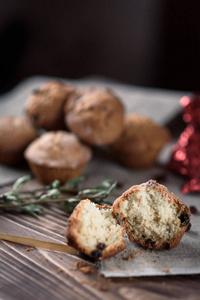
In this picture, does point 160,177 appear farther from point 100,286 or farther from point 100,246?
point 100,286

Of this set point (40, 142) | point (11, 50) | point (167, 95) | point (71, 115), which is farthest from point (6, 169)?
point (11, 50)

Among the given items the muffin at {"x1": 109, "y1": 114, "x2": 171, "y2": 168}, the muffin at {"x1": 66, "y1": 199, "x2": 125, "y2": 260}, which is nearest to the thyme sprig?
the muffin at {"x1": 66, "y1": 199, "x2": 125, "y2": 260}

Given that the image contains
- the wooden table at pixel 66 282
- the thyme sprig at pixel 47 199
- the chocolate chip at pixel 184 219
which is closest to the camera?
the wooden table at pixel 66 282

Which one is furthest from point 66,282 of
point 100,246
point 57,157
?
point 57,157

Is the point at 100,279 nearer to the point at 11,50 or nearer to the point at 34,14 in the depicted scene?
the point at 11,50

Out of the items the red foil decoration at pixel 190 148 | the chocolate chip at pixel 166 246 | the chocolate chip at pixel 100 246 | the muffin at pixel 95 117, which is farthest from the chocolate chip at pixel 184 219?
the muffin at pixel 95 117

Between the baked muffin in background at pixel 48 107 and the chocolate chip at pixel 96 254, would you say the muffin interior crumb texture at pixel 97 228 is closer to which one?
the chocolate chip at pixel 96 254
